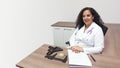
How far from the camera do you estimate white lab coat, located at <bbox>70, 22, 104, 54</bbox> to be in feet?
6.60

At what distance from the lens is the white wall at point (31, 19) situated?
2.56 m

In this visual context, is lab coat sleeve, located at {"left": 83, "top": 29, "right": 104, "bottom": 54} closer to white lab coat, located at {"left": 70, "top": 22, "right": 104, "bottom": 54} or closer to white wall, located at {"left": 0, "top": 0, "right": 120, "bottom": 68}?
white lab coat, located at {"left": 70, "top": 22, "right": 104, "bottom": 54}

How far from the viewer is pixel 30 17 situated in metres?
2.99

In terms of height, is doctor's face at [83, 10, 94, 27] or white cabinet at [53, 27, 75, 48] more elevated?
doctor's face at [83, 10, 94, 27]

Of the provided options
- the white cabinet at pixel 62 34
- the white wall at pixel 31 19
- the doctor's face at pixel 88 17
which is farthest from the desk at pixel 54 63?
the white cabinet at pixel 62 34

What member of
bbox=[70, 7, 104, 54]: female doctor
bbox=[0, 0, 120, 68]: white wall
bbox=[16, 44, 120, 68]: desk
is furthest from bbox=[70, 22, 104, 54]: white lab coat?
bbox=[0, 0, 120, 68]: white wall

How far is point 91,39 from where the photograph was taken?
2.13 meters

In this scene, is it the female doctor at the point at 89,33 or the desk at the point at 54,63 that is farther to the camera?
the female doctor at the point at 89,33

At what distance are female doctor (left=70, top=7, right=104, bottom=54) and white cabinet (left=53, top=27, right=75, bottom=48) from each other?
98 centimetres

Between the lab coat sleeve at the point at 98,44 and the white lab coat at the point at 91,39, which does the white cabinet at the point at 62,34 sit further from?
the lab coat sleeve at the point at 98,44

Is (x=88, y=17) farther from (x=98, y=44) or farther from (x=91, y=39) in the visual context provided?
(x=98, y=44)

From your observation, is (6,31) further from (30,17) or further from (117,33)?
(117,33)

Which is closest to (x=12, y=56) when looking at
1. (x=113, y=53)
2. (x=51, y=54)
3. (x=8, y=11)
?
(x=8, y=11)

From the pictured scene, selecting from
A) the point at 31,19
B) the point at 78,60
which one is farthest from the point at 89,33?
the point at 31,19
